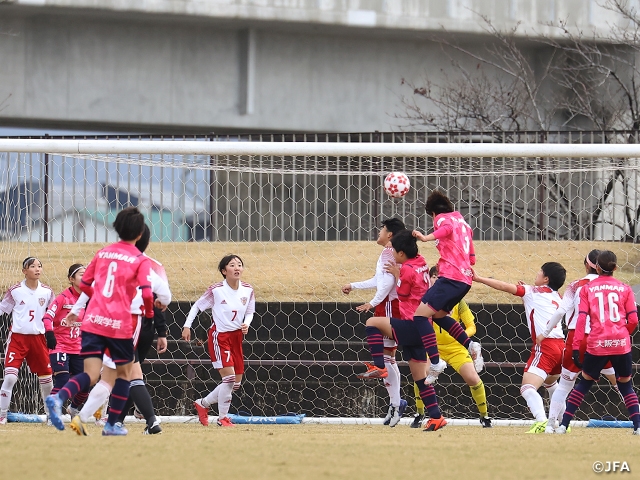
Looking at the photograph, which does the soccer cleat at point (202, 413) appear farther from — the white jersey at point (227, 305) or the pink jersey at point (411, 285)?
the pink jersey at point (411, 285)

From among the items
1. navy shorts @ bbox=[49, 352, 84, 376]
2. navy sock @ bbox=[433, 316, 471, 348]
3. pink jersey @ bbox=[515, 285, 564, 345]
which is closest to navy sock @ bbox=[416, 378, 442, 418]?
navy sock @ bbox=[433, 316, 471, 348]

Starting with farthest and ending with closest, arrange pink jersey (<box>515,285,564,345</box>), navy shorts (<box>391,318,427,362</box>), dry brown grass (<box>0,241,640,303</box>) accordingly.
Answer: dry brown grass (<box>0,241,640,303</box>) → pink jersey (<box>515,285,564,345</box>) → navy shorts (<box>391,318,427,362</box>)

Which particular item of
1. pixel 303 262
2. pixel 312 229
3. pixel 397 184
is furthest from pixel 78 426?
pixel 312 229

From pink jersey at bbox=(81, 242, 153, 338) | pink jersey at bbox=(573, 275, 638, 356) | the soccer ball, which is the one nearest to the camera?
pink jersey at bbox=(81, 242, 153, 338)

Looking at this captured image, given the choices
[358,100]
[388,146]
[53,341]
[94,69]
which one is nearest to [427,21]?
[358,100]

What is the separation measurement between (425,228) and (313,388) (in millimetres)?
3302

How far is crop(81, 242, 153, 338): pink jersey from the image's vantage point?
657 cm

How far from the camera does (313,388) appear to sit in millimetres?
11234

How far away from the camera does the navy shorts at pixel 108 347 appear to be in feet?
21.7

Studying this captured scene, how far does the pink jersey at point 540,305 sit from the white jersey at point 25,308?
15.5 feet

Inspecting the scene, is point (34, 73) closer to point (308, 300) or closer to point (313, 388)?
point (308, 300)

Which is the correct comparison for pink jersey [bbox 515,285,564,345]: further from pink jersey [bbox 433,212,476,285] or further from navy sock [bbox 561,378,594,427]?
navy sock [bbox 561,378,594,427]

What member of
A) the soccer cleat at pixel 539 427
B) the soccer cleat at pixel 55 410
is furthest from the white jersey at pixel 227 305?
the soccer cleat at pixel 55 410

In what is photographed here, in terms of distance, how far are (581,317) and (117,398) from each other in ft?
12.5
